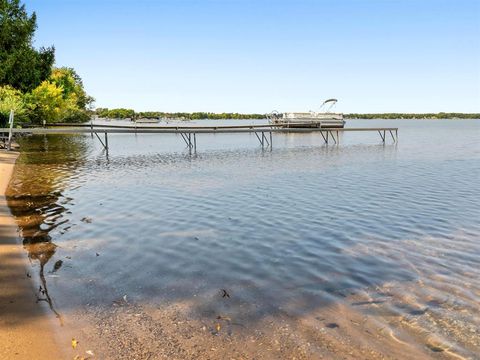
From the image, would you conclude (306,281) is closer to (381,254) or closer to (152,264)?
(381,254)

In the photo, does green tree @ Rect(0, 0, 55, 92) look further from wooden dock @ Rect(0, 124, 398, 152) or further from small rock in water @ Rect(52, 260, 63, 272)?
small rock in water @ Rect(52, 260, 63, 272)

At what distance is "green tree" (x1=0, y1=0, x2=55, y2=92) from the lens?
26.2 meters

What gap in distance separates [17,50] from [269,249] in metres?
26.1

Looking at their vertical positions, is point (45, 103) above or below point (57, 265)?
above

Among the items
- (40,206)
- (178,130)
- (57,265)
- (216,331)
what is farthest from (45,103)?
(216,331)

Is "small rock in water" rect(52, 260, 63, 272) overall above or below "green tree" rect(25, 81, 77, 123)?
below

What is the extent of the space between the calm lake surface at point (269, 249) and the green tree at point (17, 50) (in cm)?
1053

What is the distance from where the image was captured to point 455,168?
29.8 m

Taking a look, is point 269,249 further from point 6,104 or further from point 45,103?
point 45,103

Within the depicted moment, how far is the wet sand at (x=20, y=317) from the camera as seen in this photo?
5276mm

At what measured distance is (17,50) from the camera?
88.7ft

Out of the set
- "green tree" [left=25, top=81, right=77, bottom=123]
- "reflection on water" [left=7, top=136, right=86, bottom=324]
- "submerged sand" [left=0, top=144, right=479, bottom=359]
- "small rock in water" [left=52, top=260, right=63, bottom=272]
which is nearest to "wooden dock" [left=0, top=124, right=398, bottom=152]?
"green tree" [left=25, top=81, right=77, bottom=123]

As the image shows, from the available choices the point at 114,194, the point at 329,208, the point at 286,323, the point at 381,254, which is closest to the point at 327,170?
the point at 329,208

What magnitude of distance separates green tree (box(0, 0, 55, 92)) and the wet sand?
21.4 metres
